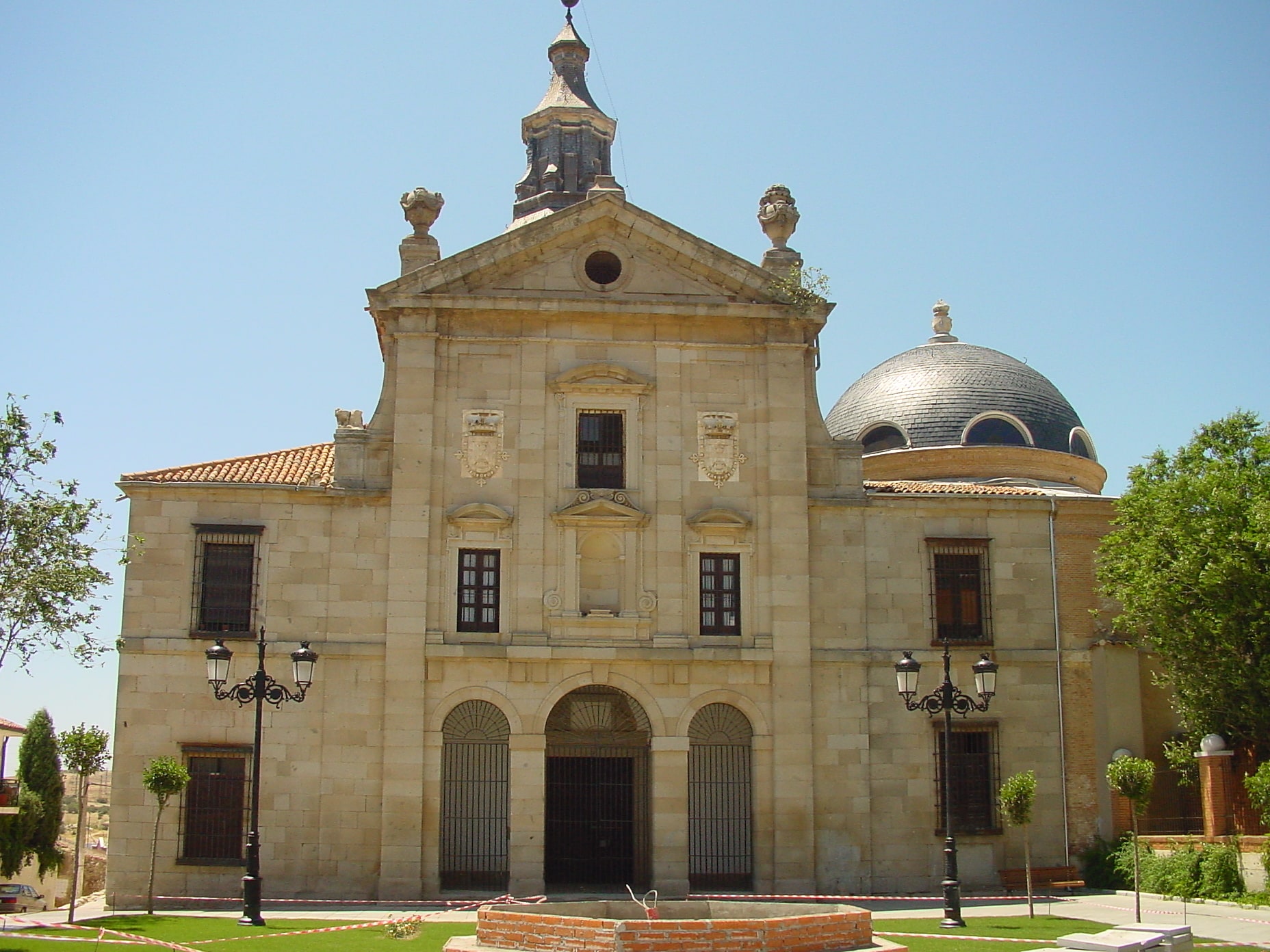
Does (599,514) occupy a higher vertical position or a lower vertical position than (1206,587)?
higher

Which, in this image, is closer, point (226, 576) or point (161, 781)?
point (161, 781)

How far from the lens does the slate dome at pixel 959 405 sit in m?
41.9

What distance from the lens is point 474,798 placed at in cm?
2827

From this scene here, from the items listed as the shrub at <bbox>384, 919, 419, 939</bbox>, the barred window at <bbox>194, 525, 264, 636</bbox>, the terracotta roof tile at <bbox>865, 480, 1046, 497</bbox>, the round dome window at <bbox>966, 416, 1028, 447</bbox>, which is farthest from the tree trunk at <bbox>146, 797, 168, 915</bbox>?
the round dome window at <bbox>966, 416, 1028, 447</bbox>

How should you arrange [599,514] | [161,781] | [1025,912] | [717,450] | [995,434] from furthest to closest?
[995,434] → [717,450] → [599,514] → [1025,912] → [161,781]

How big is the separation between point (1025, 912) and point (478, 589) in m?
11.8

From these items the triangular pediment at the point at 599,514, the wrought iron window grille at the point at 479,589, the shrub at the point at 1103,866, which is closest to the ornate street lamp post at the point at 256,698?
Result: the wrought iron window grille at the point at 479,589

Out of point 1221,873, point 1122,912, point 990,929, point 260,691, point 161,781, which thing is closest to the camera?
point 990,929

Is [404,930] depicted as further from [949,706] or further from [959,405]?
[959,405]

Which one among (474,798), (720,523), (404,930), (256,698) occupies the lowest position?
(404,930)

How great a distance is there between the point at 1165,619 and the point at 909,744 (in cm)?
590

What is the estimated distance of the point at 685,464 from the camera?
29531 mm

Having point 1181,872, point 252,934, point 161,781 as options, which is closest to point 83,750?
point 161,781

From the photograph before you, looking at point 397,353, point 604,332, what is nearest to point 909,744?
point 604,332
